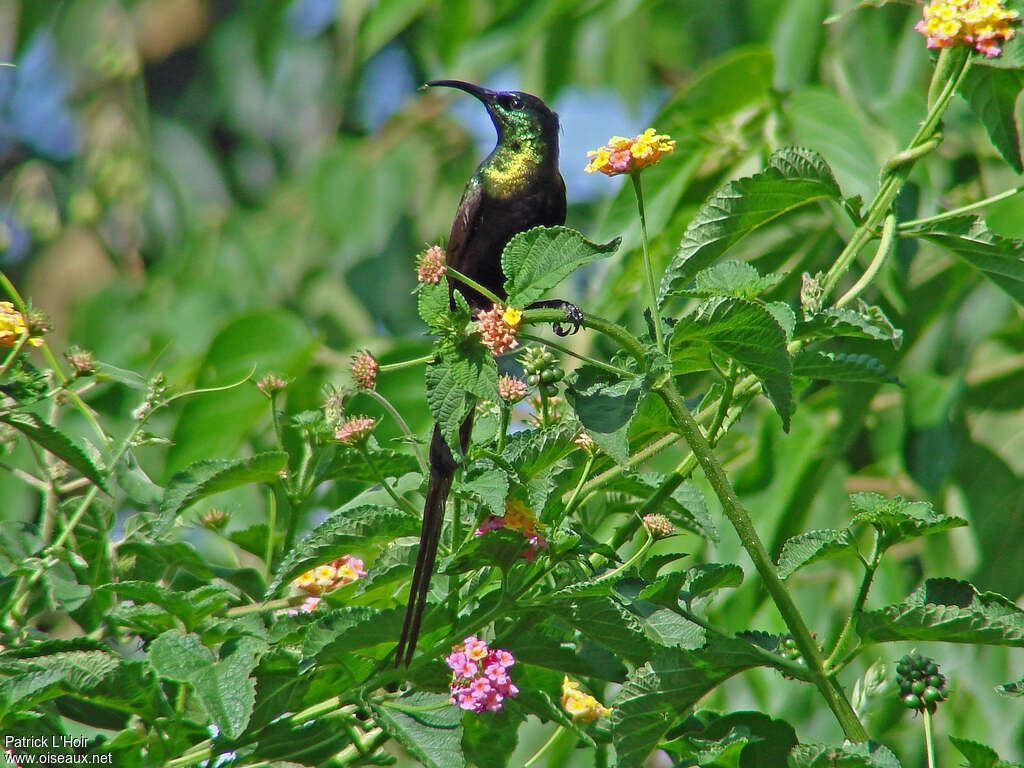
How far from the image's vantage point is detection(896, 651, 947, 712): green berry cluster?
1174 mm

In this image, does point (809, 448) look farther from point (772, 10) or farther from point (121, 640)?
point (121, 640)

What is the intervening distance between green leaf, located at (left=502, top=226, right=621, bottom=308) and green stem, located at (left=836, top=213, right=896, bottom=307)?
34cm

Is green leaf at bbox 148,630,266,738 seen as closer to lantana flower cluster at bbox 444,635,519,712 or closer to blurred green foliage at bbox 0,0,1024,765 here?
lantana flower cluster at bbox 444,635,519,712

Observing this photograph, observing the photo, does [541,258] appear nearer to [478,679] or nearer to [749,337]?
[749,337]

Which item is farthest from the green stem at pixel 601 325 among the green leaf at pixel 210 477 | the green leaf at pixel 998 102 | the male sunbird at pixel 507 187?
the male sunbird at pixel 507 187

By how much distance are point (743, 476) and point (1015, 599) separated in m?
0.61

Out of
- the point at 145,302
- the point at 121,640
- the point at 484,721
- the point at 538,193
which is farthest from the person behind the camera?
the point at 145,302

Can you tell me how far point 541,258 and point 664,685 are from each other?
17.0 inches

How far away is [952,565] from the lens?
2.55 metres

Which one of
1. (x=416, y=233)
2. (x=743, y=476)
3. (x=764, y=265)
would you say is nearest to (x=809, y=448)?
(x=743, y=476)

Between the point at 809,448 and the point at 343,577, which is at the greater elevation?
the point at 809,448

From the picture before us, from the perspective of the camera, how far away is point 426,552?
1.17 meters

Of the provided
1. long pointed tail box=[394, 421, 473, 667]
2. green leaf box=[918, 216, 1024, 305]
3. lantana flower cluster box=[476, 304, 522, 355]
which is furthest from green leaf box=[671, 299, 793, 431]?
green leaf box=[918, 216, 1024, 305]

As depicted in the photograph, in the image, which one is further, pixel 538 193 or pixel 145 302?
pixel 145 302
